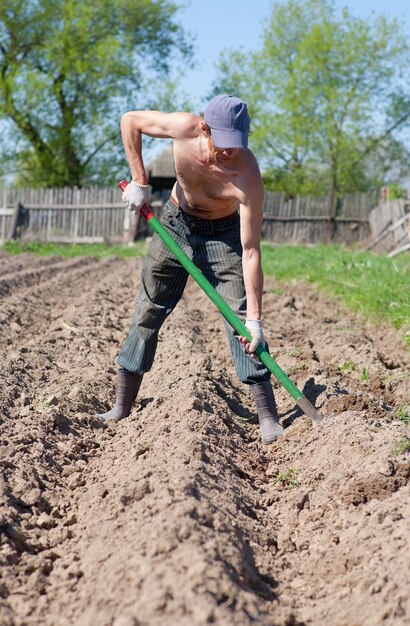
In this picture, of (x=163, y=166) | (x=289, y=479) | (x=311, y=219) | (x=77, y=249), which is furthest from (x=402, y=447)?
(x=163, y=166)

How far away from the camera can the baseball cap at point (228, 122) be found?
3.93 meters

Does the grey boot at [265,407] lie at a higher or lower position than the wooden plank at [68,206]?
lower

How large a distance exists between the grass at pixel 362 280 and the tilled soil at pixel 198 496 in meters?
1.41

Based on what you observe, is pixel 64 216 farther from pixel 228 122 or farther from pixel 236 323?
pixel 228 122

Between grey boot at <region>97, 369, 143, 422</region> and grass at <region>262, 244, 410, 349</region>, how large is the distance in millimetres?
2753

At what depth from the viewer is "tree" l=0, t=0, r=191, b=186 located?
29156mm

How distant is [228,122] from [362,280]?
6297mm

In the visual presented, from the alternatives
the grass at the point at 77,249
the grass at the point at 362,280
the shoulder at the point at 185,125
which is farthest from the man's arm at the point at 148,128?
the grass at the point at 77,249

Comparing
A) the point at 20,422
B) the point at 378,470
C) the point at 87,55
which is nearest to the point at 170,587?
the point at 378,470

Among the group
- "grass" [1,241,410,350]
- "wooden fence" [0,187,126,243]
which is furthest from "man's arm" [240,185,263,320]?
"wooden fence" [0,187,126,243]

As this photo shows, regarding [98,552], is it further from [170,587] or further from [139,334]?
[139,334]

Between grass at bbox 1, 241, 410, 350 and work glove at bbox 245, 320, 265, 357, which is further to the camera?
grass at bbox 1, 241, 410, 350

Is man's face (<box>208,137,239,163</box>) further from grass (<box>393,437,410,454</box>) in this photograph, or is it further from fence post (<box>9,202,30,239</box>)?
fence post (<box>9,202,30,239</box>)

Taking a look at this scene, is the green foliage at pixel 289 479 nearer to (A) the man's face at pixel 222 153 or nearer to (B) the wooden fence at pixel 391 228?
(A) the man's face at pixel 222 153
